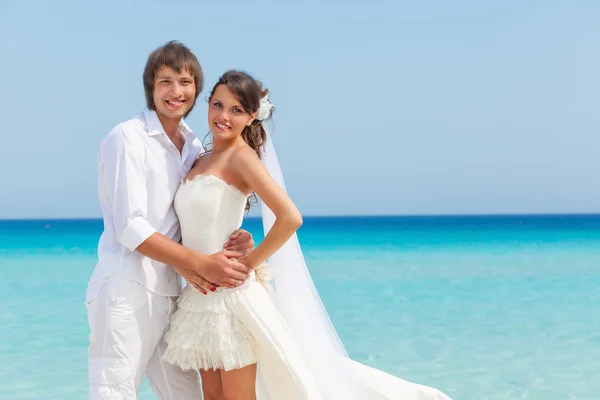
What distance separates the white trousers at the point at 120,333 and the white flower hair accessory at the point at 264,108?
90cm

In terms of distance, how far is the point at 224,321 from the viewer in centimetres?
312

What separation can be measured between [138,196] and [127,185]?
0.06 meters

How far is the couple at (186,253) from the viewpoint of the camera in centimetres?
300

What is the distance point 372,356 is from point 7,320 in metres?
5.12

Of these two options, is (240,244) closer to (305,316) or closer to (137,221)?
(137,221)

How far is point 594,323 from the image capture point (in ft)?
31.0

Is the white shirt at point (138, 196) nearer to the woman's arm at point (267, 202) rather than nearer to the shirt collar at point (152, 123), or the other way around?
the shirt collar at point (152, 123)

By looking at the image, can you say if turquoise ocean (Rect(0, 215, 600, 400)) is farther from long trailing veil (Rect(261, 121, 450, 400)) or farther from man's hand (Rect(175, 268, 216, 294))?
man's hand (Rect(175, 268, 216, 294))

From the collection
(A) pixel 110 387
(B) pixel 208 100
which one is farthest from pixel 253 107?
(A) pixel 110 387

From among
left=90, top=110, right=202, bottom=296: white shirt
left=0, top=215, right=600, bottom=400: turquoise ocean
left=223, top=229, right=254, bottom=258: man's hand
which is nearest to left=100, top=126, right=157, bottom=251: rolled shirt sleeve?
left=90, top=110, right=202, bottom=296: white shirt

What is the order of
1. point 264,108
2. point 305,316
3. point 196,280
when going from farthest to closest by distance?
point 305,316 < point 264,108 < point 196,280

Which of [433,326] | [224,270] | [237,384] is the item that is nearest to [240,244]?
[224,270]

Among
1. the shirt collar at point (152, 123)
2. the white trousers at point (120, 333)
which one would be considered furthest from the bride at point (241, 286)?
the shirt collar at point (152, 123)

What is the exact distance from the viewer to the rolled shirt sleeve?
115 inches
